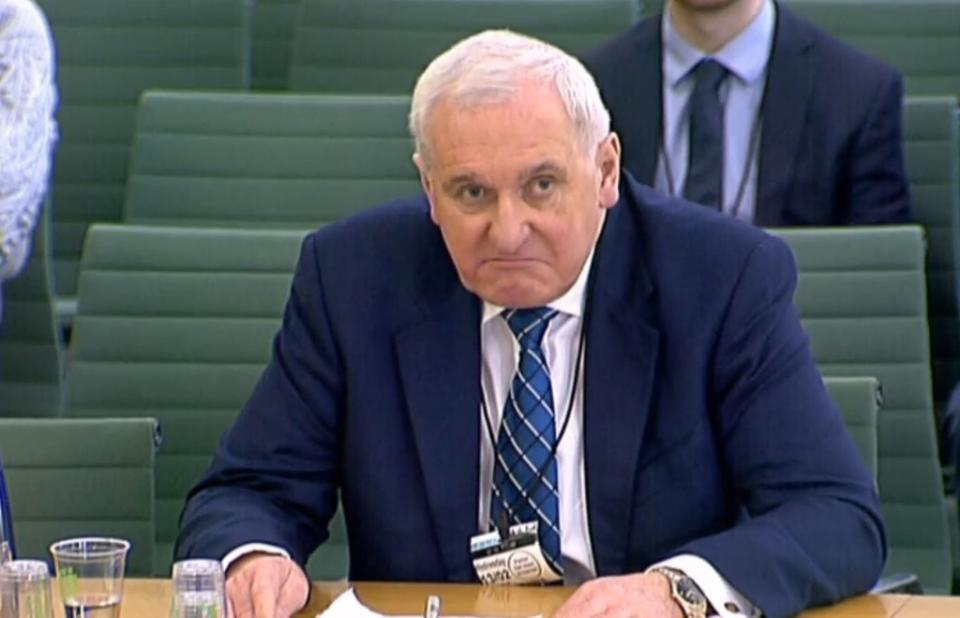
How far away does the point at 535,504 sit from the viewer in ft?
8.00

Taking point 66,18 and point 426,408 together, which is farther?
point 66,18

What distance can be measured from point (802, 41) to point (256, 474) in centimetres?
206

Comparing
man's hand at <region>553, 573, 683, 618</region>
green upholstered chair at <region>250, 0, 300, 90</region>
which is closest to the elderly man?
man's hand at <region>553, 573, 683, 618</region>

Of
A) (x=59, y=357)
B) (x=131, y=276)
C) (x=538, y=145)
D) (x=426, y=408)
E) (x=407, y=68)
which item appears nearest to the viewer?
(x=538, y=145)

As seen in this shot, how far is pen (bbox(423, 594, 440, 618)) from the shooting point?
2.12 meters

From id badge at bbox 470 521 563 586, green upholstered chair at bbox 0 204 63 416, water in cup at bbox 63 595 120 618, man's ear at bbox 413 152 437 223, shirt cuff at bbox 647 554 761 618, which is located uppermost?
man's ear at bbox 413 152 437 223

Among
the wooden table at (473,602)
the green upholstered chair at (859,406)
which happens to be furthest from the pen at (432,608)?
the green upholstered chair at (859,406)

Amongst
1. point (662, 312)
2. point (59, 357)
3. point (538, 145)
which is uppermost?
point (538, 145)

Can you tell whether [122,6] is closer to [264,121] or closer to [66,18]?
[66,18]

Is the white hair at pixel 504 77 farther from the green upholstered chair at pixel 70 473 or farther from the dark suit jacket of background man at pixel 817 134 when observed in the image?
the dark suit jacket of background man at pixel 817 134

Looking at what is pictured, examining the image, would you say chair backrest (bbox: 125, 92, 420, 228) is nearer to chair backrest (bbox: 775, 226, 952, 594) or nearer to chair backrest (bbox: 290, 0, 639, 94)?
chair backrest (bbox: 290, 0, 639, 94)

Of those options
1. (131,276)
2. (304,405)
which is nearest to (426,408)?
(304,405)

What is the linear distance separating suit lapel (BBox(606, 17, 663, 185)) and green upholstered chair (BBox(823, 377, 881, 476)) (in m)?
1.25

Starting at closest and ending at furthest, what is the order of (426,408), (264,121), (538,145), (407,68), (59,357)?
1. (538,145)
2. (426,408)
3. (59,357)
4. (264,121)
5. (407,68)
